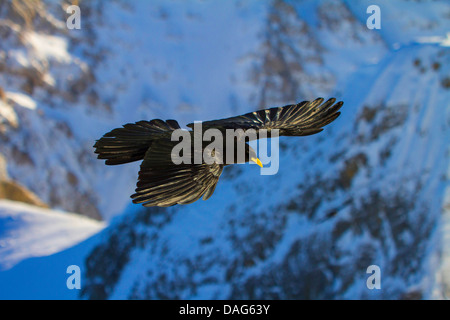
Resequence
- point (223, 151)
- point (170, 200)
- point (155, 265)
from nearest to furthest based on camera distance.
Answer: point (170, 200)
point (223, 151)
point (155, 265)

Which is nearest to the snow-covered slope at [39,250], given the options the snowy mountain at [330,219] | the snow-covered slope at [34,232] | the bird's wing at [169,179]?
the snow-covered slope at [34,232]

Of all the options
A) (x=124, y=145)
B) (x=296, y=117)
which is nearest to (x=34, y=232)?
(x=124, y=145)

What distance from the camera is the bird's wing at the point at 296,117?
6.20m

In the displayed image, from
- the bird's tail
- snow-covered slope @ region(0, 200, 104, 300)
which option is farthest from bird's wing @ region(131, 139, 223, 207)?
snow-covered slope @ region(0, 200, 104, 300)

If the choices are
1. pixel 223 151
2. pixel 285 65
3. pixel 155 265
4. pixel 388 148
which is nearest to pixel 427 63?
pixel 388 148

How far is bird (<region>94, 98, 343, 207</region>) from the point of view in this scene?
5.55 meters

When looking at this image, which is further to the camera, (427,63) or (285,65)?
(285,65)

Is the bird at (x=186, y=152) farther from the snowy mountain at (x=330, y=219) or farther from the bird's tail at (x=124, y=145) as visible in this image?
the snowy mountain at (x=330, y=219)

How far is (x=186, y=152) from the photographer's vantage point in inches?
227

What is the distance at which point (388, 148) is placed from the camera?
1213 cm

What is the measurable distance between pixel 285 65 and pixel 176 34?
22.9ft

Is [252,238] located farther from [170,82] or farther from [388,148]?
[170,82]

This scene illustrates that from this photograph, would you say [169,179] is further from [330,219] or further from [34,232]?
[34,232]

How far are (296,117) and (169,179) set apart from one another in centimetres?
135
